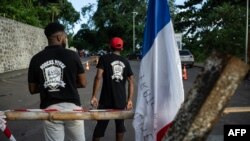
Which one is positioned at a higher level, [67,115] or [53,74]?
[53,74]

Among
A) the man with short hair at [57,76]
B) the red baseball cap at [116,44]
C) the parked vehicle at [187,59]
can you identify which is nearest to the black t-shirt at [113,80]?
the red baseball cap at [116,44]

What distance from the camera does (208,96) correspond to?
2.35 meters

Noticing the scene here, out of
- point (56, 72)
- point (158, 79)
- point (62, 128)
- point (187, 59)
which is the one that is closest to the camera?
point (158, 79)

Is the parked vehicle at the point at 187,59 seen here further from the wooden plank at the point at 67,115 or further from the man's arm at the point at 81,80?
the wooden plank at the point at 67,115

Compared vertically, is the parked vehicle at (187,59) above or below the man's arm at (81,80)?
above

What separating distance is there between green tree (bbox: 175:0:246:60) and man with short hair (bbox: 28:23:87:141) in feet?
110

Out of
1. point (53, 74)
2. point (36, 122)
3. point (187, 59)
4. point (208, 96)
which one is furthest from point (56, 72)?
point (187, 59)

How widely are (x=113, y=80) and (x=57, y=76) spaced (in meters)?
1.65

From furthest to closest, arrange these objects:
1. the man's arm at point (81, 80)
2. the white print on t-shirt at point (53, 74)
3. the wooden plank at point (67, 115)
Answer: the man's arm at point (81, 80)
the white print on t-shirt at point (53, 74)
the wooden plank at point (67, 115)

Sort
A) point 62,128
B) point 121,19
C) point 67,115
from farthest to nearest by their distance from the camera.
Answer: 1. point 121,19
2. point 62,128
3. point 67,115

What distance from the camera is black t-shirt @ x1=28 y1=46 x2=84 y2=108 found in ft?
14.9

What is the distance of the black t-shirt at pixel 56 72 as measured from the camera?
454 cm

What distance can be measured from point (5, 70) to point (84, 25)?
6932 centimetres

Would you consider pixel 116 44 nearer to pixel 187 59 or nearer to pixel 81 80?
pixel 81 80
